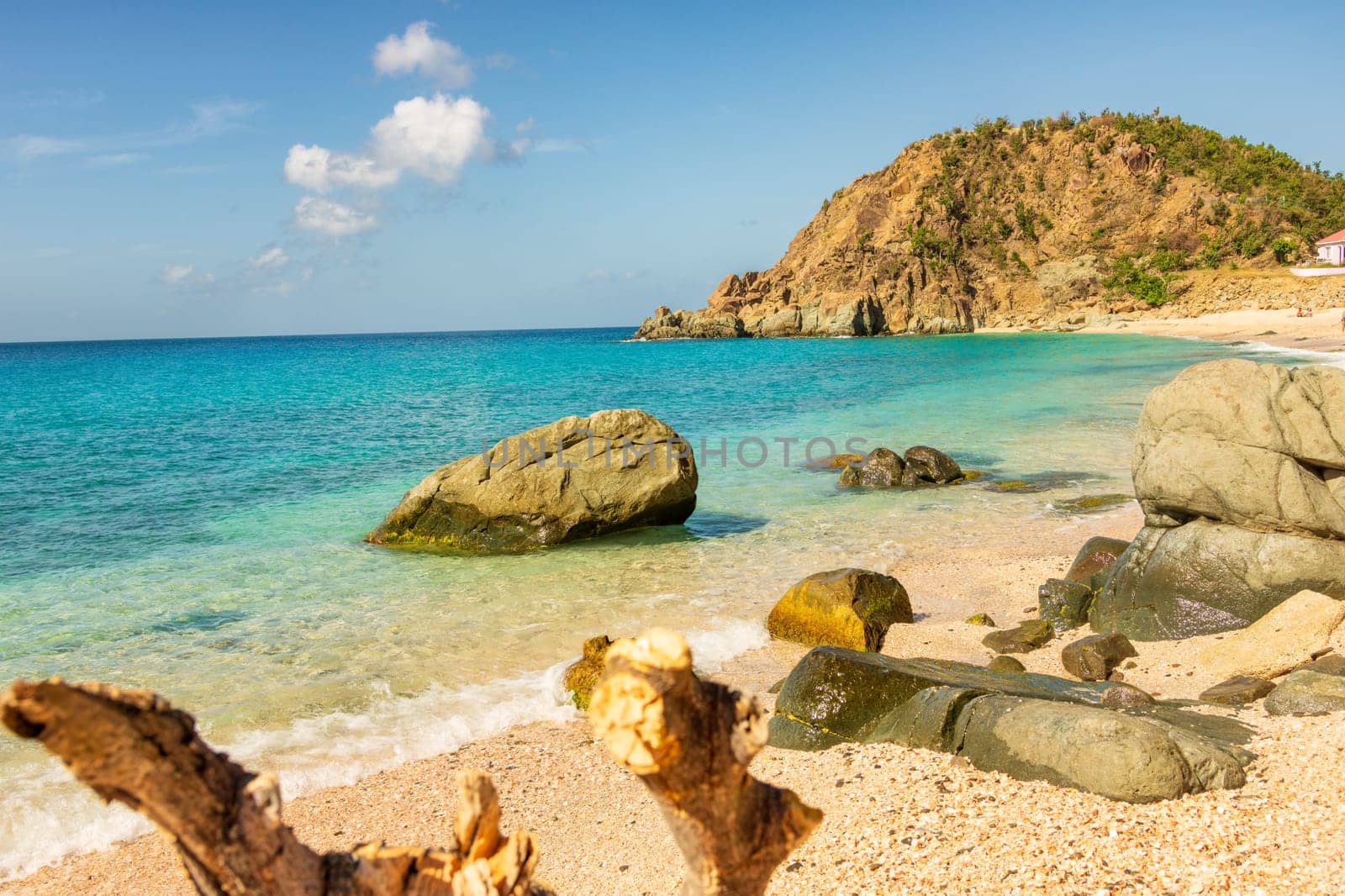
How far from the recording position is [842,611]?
32.1 ft

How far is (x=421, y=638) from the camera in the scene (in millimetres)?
10320


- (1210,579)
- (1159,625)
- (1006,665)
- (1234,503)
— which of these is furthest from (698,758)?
(1234,503)

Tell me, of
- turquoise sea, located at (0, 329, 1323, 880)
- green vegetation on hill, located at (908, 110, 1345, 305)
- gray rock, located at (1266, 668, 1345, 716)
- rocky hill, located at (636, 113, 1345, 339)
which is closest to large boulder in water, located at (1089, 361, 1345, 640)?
gray rock, located at (1266, 668, 1345, 716)

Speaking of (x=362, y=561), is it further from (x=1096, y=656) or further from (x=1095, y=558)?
(x=1095, y=558)

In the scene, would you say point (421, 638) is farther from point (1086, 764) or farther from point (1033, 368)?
point (1033, 368)

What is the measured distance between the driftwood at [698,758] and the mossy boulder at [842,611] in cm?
778

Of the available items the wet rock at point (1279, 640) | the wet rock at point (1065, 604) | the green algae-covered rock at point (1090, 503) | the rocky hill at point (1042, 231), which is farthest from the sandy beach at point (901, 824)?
the rocky hill at point (1042, 231)

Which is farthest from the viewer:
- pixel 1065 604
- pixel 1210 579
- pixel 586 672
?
pixel 1065 604

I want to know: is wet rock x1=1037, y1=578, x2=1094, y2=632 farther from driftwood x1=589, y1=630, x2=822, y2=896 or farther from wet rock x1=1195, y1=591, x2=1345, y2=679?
driftwood x1=589, y1=630, x2=822, y2=896

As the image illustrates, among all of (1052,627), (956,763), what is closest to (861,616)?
(1052,627)

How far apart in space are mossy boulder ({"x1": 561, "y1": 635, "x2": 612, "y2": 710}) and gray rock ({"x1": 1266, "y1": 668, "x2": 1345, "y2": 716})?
5414mm

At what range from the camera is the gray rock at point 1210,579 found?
870 cm

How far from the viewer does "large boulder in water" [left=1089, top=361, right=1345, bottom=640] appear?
28.9 ft

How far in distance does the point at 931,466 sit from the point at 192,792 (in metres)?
18.9
